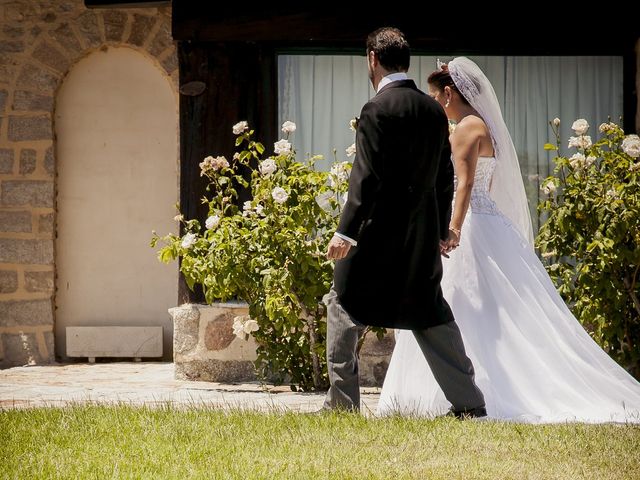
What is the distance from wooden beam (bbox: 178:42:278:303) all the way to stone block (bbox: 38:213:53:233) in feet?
6.21

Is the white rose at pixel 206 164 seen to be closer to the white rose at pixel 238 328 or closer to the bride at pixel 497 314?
the white rose at pixel 238 328

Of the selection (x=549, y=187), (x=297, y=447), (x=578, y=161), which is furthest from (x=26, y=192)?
(x=297, y=447)

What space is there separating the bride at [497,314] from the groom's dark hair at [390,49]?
2.18ft

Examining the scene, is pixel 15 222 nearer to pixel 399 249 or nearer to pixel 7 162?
pixel 7 162

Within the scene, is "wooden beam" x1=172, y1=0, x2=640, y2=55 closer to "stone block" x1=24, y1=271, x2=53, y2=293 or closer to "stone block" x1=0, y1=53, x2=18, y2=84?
"stone block" x1=0, y1=53, x2=18, y2=84

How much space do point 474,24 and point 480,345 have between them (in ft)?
10.4

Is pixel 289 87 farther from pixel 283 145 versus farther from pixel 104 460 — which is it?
pixel 104 460

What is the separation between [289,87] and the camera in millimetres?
8242

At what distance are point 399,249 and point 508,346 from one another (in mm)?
962

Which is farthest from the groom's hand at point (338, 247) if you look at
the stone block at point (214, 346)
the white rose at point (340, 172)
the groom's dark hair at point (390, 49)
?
the stone block at point (214, 346)

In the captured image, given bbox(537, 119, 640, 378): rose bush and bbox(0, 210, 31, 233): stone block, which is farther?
bbox(0, 210, 31, 233): stone block

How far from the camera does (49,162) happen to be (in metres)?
9.31

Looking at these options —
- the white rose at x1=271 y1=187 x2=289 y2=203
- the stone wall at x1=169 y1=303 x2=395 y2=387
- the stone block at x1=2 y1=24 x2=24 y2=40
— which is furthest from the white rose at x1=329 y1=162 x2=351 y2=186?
the stone block at x1=2 y1=24 x2=24 y2=40

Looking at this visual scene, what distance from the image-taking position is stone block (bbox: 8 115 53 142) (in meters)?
9.28
